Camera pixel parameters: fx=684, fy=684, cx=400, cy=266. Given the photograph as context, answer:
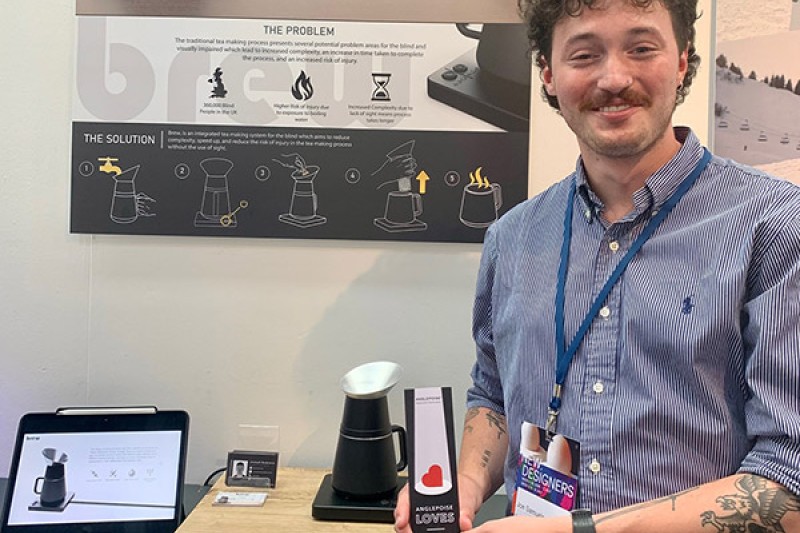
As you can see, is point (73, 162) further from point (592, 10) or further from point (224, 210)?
point (592, 10)

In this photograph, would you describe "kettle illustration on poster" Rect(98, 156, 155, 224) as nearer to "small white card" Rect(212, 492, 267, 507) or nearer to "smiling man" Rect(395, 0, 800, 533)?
"small white card" Rect(212, 492, 267, 507)

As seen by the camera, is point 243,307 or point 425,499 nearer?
point 425,499

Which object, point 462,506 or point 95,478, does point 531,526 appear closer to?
point 462,506

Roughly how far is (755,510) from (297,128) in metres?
1.28

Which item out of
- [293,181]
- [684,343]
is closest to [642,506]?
[684,343]

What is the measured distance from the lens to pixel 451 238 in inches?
66.4

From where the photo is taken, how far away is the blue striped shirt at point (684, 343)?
2.83 ft

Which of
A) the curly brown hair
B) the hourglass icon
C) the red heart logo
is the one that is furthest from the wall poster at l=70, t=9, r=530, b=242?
the red heart logo

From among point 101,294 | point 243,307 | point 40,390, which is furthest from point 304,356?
point 40,390

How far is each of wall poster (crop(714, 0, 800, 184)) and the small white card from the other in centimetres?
137

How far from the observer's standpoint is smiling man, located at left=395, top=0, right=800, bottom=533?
856 millimetres

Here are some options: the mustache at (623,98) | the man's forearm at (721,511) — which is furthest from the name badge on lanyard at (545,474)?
the mustache at (623,98)

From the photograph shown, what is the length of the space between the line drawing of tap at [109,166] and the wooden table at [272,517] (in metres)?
0.81

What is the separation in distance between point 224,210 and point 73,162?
0.40m
